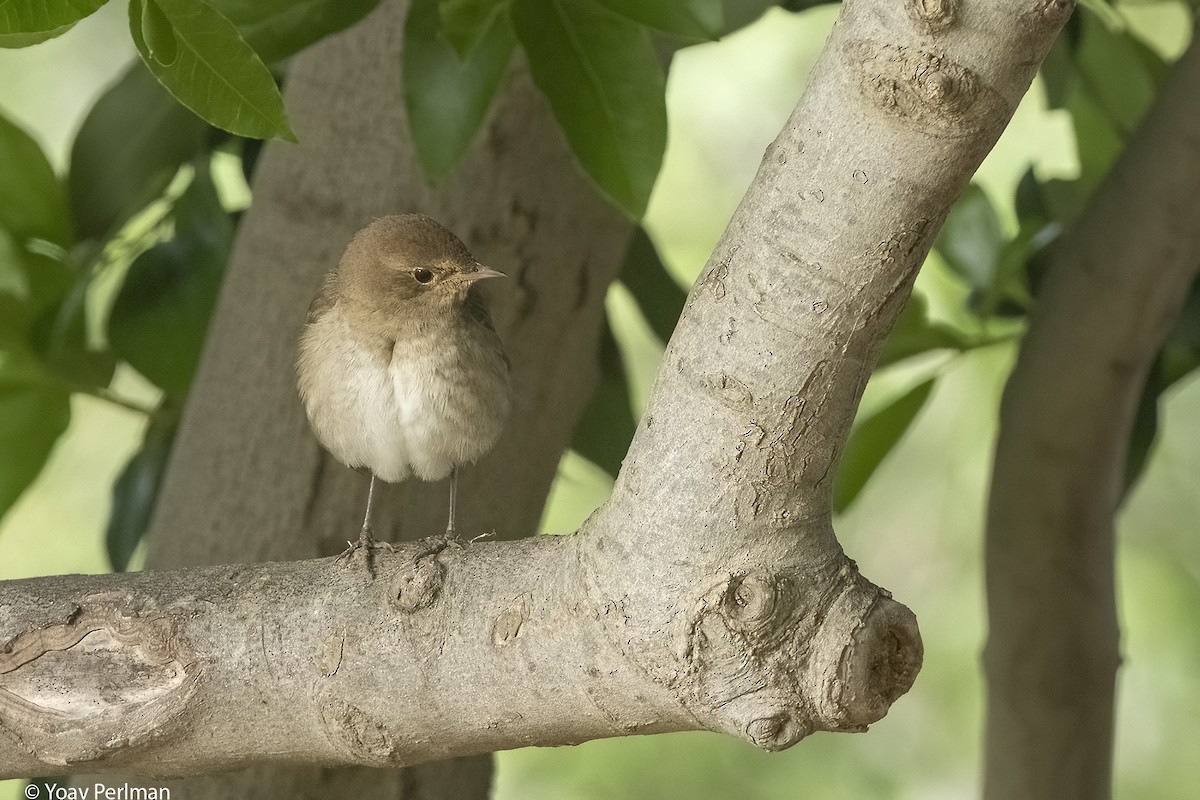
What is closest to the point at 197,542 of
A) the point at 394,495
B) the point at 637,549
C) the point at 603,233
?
the point at 394,495

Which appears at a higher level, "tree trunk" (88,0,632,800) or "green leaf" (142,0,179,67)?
"green leaf" (142,0,179,67)

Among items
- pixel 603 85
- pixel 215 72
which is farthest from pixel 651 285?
pixel 215 72

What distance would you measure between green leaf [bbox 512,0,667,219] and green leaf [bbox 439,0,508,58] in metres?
0.05

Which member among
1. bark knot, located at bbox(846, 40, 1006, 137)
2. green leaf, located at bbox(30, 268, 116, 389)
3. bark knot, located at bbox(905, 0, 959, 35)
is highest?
bark knot, located at bbox(905, 0, 959, 35)

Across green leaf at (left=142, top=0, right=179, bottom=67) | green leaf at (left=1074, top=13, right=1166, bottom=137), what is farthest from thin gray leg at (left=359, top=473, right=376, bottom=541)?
green leaf at (left=1074, top=13, right=1166, bottom=137)

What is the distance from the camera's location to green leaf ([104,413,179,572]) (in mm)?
2764

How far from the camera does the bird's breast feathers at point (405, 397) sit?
7.34ft

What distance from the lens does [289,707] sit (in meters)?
1.66

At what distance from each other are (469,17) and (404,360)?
2.19 feet

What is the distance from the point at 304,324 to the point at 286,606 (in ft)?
2.67

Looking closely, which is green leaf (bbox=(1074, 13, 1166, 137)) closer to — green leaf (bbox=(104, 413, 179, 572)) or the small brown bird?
the small brown bird

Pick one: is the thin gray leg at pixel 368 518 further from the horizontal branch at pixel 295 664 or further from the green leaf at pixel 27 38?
the green leaf at pixel 27 38

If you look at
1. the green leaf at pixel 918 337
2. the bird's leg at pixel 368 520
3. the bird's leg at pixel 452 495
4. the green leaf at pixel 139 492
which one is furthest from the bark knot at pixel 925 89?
the green leaf at pixel 139 492

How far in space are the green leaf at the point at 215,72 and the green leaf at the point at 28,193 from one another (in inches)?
50.3
